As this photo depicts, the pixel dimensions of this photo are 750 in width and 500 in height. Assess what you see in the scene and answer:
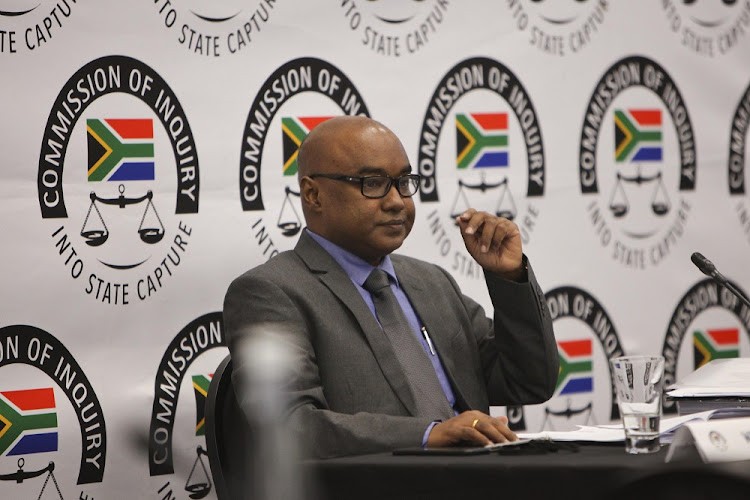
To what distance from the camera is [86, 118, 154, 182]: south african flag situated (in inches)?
105

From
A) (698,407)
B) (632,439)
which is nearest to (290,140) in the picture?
(698,407)

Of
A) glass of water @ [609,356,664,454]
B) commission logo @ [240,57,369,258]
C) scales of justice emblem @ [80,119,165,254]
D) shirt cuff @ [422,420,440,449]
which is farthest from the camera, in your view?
commission logo @ [240,57,369,258]

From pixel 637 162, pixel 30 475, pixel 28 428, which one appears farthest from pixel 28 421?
pixel 637 162

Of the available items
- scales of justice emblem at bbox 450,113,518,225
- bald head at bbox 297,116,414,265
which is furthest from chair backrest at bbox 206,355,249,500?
scales of justice emblem at bbox 450,113,518,225

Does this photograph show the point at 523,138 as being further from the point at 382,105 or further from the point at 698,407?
the point at 698,407

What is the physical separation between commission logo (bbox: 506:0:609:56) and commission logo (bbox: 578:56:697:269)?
17 centimetres

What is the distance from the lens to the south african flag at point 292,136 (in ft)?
9.83

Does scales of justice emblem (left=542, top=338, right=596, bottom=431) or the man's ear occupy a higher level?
the man's ear

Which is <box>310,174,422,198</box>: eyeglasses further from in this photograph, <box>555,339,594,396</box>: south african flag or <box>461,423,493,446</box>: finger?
<box>555,339,594,396</box>: south african flag

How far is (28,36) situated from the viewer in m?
2.58

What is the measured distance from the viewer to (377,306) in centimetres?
251

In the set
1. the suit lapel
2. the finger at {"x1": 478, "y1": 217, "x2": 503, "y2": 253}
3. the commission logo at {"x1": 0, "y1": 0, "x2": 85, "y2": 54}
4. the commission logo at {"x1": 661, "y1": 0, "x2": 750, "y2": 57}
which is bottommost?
the suit lapel

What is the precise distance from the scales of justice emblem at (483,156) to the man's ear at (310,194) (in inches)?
31.8

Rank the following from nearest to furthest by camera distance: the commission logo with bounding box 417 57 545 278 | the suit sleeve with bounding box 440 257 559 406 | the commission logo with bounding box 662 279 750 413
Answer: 1. the suit sleeve with bounding box 440 257 559 406
2. the commission logo with bounding box 417 57 545 278
3. the commission logo with bounding box 662 279 750 413
